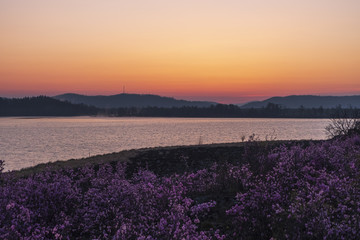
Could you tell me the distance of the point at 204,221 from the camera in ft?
21.0

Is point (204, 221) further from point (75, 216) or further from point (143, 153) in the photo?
point (143, 153)

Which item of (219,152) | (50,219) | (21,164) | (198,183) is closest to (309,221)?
(50,219)

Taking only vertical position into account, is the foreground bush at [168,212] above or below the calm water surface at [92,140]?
above

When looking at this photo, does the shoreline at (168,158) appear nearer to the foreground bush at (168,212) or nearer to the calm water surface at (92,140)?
the calm water surface at (92,140)

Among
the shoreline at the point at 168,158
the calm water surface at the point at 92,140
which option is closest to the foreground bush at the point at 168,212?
the shoreline at the point at 168,158

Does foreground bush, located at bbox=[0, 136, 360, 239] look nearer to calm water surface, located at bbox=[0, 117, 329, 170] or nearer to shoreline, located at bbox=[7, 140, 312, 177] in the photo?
shoreline, located at bbox=[7, 140, 312, 177]

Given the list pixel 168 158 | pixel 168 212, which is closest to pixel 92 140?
pixel 168 158

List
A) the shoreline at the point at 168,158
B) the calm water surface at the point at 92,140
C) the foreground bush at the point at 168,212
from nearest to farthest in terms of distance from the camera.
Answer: the foreground bush at the point at 168,212
the shoreline at the point at 168,158
the calm water surface at the point at 92,140

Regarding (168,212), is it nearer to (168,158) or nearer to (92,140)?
(168,158)

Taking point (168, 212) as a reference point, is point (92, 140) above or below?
below

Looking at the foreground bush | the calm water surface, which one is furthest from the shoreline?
the foreground bush

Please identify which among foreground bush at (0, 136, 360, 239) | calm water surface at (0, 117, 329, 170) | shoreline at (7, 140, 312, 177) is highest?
foreground bush at (0, 136, 360, 239)

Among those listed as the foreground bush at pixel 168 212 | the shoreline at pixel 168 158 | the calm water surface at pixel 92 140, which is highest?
the foreground bush at pixel 168 212

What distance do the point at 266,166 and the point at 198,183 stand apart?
2076 millimetres
